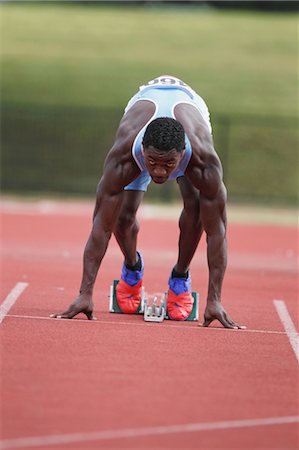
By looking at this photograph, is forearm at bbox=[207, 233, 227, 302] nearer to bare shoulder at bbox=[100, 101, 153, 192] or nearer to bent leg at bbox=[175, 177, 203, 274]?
bent leg at bbox=[175, 177, 203, 274]

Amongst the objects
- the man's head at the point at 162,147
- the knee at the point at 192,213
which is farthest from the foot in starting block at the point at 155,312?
the man's head at the point at 162,147

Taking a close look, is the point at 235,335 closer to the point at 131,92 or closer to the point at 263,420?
the point at 263,420

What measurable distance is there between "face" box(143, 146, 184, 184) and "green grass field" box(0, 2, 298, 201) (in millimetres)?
19145

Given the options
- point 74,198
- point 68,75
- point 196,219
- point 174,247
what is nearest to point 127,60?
point 68,75

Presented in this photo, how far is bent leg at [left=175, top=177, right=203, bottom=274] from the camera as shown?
9.30 m

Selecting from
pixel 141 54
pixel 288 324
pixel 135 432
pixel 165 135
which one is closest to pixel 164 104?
pixel 165 135

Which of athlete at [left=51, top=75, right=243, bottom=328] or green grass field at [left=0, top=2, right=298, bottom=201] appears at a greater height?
athlete at [left=51, top=75, right=243, bottom=328]

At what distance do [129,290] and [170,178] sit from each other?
53.7 inches

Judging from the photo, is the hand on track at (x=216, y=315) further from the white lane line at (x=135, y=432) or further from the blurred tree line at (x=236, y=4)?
the blurred tree line at (x=236, y=4)

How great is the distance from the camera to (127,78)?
35.4 meters

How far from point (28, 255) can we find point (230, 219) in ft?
27.2

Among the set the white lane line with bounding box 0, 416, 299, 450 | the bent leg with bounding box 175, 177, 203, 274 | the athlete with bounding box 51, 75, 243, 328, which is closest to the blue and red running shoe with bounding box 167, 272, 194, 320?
the athlete with bounding box 51, 75, 243, 328

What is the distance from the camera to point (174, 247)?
1708cm

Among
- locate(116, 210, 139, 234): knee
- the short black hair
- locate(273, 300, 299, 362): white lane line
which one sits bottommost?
locate(273, 300, 299, 362): white lane line
